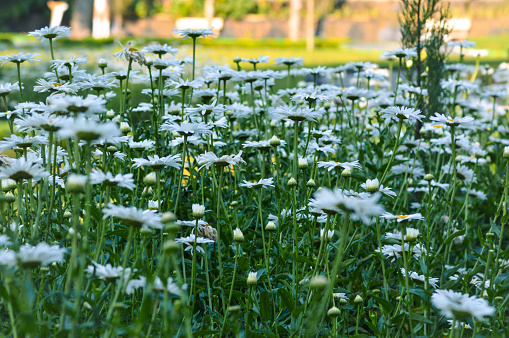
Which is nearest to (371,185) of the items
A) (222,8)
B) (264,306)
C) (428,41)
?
(264,306)

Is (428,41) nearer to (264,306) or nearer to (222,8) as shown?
(264,306)

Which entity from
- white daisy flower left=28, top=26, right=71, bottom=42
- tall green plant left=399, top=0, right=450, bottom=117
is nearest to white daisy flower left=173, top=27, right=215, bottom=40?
white daisy flower left=28, top=26, right=71, bottom=42

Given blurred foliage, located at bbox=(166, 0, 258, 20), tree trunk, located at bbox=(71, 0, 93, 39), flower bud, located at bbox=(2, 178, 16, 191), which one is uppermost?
blurred foliage, located at bbox=(166, 0, 258, 20)

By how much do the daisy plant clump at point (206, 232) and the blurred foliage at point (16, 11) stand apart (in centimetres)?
2608

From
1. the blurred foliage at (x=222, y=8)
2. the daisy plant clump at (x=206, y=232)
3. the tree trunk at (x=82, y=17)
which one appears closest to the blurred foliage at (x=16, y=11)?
the blurred foliage at (x=222, y=8)

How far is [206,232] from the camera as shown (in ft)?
5.39

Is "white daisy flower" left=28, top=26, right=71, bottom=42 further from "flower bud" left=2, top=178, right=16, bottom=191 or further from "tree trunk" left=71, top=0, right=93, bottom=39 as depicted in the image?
"tree trunk" left=71, top=0, right=93, bottom=39

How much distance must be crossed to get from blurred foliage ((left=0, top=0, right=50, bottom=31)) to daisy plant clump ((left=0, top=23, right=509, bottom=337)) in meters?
26.1

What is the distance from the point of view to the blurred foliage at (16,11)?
2566cm

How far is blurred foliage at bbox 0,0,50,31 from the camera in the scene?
2566 centimetres

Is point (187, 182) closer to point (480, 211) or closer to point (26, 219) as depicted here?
point (26, 219)

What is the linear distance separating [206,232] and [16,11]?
27.5 m

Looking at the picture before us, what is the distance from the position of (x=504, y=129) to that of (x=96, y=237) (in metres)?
3.04

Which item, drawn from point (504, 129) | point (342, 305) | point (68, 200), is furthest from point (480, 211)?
point (68, 200)
